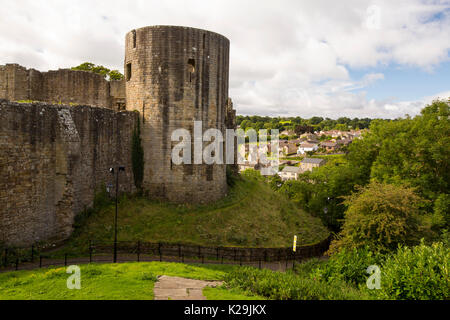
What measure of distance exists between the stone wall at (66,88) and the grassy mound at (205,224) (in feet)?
23.8

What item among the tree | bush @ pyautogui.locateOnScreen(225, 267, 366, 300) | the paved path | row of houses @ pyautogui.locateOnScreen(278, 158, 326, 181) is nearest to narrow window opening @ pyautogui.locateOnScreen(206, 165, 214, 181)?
the tree

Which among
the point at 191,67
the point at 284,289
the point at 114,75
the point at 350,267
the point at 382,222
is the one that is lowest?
the point at 350,267

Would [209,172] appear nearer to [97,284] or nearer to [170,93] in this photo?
[170,93]

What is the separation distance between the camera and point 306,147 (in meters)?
108

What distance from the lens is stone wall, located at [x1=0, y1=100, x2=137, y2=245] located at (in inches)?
531

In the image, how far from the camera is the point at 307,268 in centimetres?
1669

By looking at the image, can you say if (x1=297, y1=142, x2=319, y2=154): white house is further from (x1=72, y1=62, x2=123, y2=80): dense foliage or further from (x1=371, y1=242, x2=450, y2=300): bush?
(x1=371, y1=242, x2=450, y2=300): bush

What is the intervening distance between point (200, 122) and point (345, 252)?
11248 mm

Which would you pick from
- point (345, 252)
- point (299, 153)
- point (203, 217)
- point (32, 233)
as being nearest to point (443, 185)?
point (345, 252)

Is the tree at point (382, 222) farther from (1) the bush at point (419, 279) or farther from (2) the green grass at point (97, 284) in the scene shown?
(2) the green grass at point (97, 284)

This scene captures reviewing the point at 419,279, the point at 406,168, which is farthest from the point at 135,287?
the point at 406,168

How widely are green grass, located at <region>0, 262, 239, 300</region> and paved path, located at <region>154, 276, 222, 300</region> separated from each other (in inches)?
8.7

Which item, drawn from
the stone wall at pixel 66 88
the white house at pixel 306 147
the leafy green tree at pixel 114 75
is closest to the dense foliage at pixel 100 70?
the leafy green tree at pixel 114 75

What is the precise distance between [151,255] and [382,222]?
439 inches
